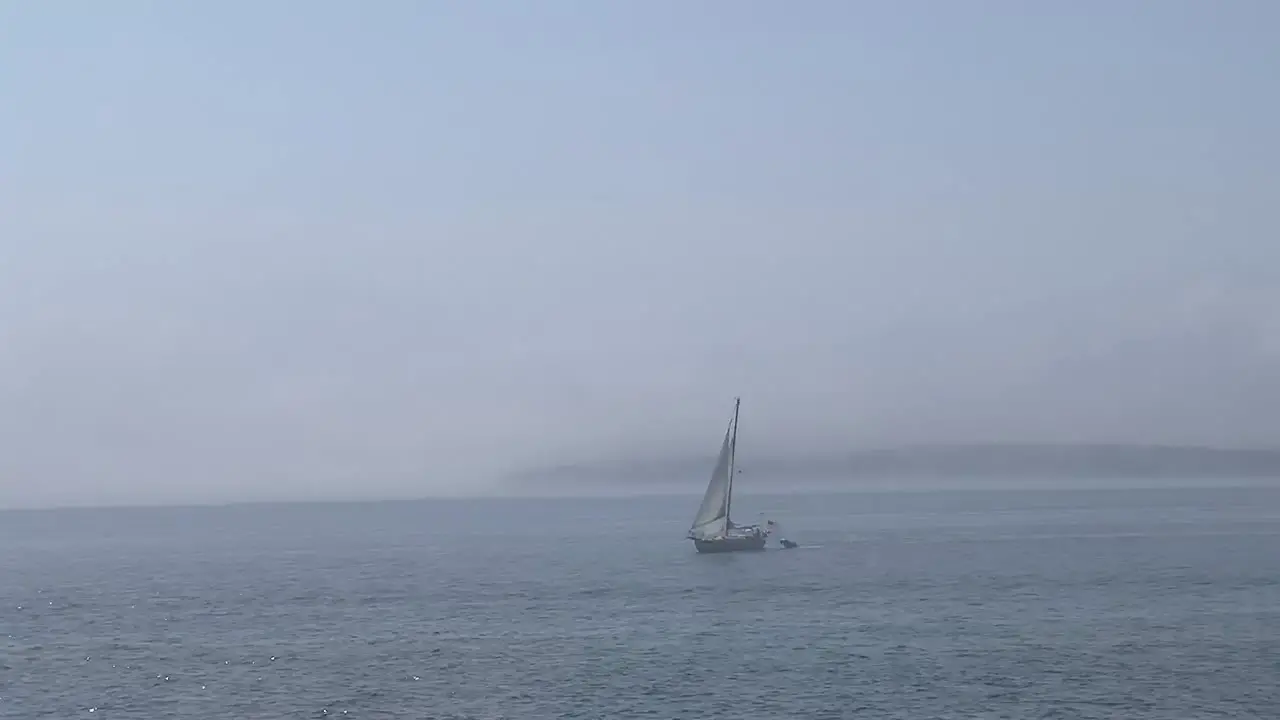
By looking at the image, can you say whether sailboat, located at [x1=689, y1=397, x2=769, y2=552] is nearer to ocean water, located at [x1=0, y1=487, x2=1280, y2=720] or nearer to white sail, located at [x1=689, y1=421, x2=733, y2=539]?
white sail, located at [x1=689, y1=421, x2=733, y2=539]

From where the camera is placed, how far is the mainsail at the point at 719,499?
187250 millimetres

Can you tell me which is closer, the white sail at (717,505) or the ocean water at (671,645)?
the ocean water at (671,645)

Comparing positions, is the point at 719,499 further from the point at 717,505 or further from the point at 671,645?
the point at 671,645

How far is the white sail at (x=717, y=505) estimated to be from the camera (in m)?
188

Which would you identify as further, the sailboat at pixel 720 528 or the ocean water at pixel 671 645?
the sailboat at pixel 720 528

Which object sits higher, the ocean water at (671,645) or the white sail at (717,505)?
the white sail at (717,505)

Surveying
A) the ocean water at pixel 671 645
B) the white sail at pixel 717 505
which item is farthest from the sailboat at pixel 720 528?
the ocean water at pixel 671 645

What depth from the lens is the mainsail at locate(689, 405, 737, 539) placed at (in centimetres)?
18725

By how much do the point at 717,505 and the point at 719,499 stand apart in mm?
1570

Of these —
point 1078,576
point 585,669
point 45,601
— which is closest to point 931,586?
point 1078,576

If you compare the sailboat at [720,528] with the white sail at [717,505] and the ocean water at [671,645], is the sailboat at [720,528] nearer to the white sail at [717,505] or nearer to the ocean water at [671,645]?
the white sail at [717,505]

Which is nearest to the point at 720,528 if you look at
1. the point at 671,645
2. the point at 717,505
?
the point at 717,505

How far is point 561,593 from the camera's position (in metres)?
149

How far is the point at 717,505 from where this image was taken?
193750 mm
